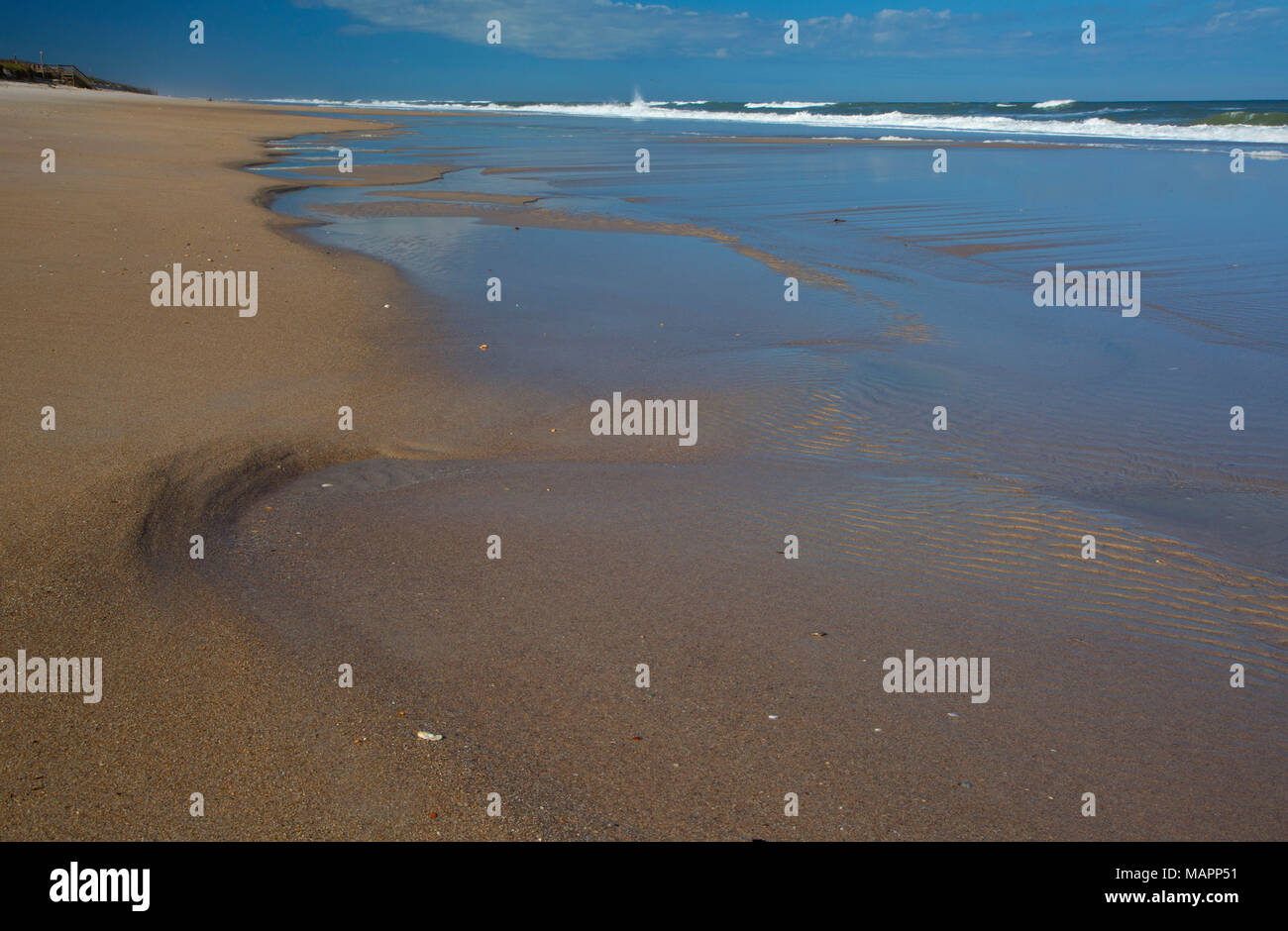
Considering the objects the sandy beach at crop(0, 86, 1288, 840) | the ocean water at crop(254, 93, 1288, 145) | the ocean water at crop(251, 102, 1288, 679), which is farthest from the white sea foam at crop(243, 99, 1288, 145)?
the sandy beach at crop(0, 86, 1288, 840)

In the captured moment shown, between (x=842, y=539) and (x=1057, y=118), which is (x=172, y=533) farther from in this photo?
(x=1057, y=118)

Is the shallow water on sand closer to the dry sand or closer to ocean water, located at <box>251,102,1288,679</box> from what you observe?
ocean water, located at <box>251,102,1288,679</box>

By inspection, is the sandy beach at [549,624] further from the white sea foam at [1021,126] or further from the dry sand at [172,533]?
the white sea foam at [1021,126]

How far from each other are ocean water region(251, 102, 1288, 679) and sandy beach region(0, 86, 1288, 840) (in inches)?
2.0

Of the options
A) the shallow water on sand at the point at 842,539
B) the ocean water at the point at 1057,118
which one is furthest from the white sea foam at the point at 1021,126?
the shallow water on sand at the point at 842,539

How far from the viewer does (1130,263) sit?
10922 millimetres

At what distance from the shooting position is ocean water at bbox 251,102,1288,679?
4.30 m

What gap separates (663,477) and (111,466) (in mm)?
2713

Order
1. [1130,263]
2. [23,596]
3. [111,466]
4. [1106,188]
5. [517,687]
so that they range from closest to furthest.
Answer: [517,687] → [23,596] → [111,466] → [1130,263] → [1106,188]

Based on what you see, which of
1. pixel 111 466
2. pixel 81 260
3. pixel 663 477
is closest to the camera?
pixel 111 466

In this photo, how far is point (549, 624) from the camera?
3.60 meters

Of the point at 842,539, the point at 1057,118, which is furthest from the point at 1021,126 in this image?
the point at 842,539

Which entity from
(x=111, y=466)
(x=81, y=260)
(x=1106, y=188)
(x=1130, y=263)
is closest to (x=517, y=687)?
(x=111, y=466)
